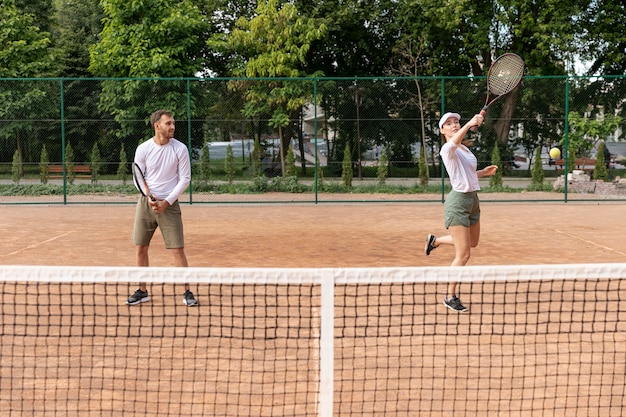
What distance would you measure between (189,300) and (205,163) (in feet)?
40.2

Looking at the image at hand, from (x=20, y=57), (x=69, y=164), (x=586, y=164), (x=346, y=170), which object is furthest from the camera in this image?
(x=20, y=57)

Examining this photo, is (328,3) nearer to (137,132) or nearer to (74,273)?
(137,132)

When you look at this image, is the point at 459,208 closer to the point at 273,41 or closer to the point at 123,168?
the point at 123,168

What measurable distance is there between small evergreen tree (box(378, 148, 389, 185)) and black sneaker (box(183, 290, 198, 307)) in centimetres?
1332

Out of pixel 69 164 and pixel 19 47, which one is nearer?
pixel 69 164

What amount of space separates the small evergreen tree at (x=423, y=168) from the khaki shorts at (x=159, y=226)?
43.1ft

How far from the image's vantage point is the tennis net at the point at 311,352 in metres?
3.79

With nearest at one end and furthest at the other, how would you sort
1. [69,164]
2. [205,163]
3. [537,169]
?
[205,163] < [69,164] < [537,169]

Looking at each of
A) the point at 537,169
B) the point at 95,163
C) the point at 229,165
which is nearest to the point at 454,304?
the point at 229,165

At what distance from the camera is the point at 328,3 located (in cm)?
2594

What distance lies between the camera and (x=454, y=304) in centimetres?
615

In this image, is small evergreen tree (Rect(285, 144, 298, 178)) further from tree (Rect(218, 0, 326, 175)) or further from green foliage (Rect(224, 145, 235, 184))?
tree (Rect(218, 0, 326, 175))

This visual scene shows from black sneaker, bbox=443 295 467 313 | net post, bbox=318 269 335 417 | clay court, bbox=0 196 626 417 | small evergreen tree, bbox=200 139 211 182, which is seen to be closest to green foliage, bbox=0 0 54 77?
small evergreen tree, bbox=200 139 211 182

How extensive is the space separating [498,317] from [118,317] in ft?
9.67
